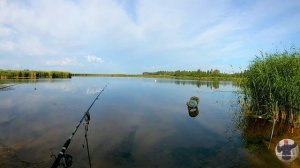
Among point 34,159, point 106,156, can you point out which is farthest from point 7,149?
point 106,156

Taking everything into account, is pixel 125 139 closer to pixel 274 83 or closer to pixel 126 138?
pixel 126 138

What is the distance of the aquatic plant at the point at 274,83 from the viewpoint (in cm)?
1756

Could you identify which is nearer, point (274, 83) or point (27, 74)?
point (274, 83)

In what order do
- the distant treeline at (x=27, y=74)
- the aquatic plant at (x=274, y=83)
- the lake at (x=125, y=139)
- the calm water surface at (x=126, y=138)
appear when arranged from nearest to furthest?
1. the lake at (x=125, y=139)
2. the calm water surface at (x=126, y=138)
3. the aquatic plant at (x=274, y=83)
4. the distant treeline at (x=27, y=74)

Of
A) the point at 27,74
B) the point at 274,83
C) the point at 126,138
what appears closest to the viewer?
the point at 126,138

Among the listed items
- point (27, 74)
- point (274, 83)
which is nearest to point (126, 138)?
point (274, 83)

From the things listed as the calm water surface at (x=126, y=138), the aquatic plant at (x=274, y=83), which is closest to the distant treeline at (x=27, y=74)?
the calm water surface at (x=126, y=138)

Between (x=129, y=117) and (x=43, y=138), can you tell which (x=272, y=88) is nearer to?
(x=129, y=117)

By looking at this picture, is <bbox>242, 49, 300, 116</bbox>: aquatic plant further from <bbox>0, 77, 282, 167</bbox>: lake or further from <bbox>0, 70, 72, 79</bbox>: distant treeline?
<bbox>0, 70, 72, 79</bbox>: distant treeline

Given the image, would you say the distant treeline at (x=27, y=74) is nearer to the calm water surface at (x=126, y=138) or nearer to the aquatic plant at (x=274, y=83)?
the calm water surface at (x=126, y=138)

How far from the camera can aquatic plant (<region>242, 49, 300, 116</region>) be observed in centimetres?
1756

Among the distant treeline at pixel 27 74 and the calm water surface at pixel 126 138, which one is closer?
the calm water surface at pixel 126 138

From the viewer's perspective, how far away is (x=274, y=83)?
17.9m

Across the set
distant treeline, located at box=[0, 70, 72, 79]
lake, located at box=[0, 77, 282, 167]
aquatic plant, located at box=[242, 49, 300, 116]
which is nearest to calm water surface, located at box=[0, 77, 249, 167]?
lake, located at box=[0, 77, 282, 167]
